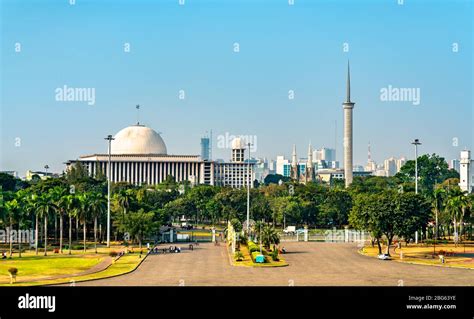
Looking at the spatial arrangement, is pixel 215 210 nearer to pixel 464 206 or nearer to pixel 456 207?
pixel 456 207

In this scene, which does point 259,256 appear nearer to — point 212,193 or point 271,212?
point 271,212

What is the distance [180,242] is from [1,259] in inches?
1164

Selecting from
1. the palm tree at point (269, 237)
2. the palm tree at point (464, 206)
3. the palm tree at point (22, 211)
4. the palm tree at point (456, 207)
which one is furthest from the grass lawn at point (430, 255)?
the palm tree at point (22, 211)

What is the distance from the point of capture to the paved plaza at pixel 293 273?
5581 cm

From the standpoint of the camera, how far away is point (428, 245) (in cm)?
9231

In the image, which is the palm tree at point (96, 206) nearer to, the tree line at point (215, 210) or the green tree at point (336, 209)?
the tree line at point (215, 210)

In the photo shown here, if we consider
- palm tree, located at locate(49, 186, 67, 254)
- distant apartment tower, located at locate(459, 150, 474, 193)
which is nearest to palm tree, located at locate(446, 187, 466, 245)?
palm tree, located at locate(49, 186, 67, 254)

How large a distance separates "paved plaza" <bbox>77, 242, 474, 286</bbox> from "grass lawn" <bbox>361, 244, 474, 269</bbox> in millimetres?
2788

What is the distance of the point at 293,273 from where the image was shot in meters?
61.9

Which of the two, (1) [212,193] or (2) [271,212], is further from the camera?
(1) [212,193]

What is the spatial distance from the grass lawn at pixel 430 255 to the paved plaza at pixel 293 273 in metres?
2.79

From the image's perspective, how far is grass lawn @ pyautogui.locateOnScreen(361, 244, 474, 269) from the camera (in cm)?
7056

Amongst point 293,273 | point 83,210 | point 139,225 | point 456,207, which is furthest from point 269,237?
point 456,207
